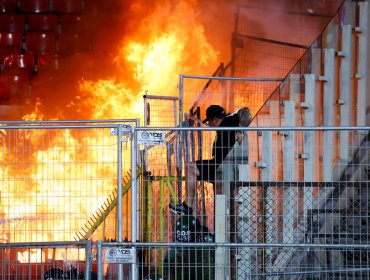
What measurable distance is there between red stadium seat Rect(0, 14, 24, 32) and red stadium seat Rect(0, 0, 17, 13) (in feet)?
0.38

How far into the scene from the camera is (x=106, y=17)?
64.1 feet

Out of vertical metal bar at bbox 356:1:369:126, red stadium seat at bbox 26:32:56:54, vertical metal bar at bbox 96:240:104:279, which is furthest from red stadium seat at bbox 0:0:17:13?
vertical metal bar at bbox 96:240:104:279

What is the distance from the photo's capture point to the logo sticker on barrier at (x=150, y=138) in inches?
408

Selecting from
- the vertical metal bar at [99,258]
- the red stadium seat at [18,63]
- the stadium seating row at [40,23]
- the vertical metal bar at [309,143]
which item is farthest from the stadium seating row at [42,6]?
the vertical metal bar at [99,258]

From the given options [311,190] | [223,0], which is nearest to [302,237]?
[311,190]

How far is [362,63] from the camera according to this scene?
12766 mm

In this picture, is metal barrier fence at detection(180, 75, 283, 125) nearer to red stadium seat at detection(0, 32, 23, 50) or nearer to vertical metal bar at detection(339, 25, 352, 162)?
vertical metal bar at detection(339, 25, 352, 162)

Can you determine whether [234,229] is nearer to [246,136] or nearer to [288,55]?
[246,136]

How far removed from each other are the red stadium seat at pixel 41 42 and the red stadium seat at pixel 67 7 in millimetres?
568

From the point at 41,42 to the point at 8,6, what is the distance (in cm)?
100

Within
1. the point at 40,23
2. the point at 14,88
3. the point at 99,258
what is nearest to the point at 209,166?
the point at 99,258

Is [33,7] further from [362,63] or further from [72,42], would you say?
[362,63]

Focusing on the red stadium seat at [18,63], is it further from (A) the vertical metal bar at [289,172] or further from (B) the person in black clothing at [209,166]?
(B) the person in black clothing at [209,166]

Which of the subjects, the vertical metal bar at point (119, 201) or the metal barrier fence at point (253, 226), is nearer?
the vertical metal bar at point (119, 201)
